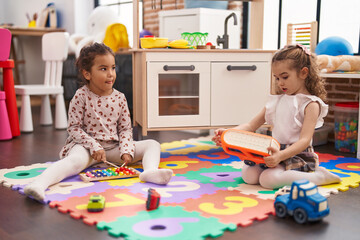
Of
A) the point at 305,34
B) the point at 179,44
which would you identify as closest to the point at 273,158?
the point at 179,44

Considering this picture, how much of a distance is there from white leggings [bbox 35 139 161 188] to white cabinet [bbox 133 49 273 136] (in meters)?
0.27

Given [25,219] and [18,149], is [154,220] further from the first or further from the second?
[18,149]

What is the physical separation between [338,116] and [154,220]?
163cm

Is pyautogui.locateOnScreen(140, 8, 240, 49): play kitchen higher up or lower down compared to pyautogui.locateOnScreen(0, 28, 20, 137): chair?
higher up

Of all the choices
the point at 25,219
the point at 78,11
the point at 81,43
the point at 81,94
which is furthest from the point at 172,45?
the point at 78,11

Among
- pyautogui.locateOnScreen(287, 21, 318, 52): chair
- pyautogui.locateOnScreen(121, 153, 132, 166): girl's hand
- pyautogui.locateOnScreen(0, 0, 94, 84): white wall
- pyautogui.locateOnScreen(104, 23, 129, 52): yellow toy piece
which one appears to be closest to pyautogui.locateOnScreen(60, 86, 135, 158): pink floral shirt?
pyautogui.locateOnScreen(121, 153, 132, 166): girl's hand

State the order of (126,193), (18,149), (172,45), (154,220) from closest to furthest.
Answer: (154,220) < (126,193) < (172,45) < (18,149)

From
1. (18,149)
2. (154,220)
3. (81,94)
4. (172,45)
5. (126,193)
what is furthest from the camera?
(18,149)

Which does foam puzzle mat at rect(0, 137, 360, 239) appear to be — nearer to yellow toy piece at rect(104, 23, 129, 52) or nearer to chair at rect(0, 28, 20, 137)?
chair at rect(0, 28, 20, 137)

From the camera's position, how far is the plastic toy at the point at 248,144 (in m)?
1.68

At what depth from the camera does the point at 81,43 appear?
452 centimetres

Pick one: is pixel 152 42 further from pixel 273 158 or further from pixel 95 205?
pixel 95 205

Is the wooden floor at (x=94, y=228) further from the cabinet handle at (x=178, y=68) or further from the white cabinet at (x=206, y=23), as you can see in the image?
the white cabinet at (x=206, y=23)

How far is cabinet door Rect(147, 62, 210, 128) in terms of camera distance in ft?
7.47
